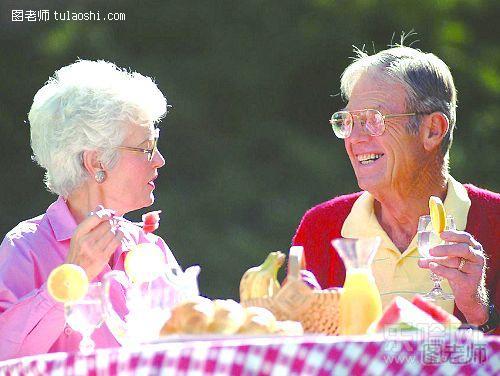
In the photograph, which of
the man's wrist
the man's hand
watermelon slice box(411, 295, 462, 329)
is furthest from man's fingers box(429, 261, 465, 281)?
watermelon slice box(411, 295, 462, 329)

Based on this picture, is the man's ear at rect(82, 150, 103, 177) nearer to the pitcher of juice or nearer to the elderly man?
the elderly man

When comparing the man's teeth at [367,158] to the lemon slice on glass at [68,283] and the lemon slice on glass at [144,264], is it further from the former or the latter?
the lemon slice on glass at [68,283]

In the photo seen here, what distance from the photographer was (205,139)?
307 inches

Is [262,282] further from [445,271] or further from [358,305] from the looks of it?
[445,271]

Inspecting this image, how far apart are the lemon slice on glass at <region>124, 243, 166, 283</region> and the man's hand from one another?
0.74m

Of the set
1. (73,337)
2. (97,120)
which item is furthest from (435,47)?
(73,337)

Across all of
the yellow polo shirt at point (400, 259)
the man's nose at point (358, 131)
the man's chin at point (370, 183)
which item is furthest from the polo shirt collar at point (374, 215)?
the man's nose at point (358, 131)

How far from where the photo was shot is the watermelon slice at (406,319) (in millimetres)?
2582

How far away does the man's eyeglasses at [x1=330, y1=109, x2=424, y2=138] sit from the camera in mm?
4012

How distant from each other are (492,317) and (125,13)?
15.1ft

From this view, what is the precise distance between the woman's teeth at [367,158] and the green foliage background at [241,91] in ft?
11.3

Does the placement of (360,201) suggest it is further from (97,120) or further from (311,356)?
(311,356)

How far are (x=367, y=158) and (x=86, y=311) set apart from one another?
141 centimetres

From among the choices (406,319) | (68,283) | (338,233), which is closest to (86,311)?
(68,283)
